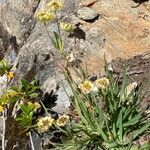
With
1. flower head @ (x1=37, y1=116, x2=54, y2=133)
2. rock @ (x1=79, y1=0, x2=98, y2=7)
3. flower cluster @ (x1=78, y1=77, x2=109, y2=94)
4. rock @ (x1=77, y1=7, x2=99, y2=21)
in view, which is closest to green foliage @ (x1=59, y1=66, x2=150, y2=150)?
flower cluster @ (x1=78, y1=77, x2=109, y2=94)

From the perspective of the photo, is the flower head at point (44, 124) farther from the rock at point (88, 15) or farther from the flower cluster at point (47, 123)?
the rock at point (88, 15)

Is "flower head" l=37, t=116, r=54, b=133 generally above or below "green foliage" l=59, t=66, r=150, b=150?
above

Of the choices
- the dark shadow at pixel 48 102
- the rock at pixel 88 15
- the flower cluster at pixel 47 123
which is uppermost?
the flower cluster at pixel 47 123

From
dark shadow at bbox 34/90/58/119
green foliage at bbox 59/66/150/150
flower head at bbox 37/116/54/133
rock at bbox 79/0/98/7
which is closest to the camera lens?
flower head at bbox 37/116/54/133

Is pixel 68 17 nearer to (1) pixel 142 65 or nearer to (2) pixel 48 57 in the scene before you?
(2) pixel 48 57

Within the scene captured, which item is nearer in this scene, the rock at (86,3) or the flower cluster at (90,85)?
the flower cluster at (90,85)

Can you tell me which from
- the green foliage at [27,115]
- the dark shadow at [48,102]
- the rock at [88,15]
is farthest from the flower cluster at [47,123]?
the rock at [88,15]

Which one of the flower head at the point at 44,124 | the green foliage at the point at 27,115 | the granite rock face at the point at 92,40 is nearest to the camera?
the flower head at the point at 44,124

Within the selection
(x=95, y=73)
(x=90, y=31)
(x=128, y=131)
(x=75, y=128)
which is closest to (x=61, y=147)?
(x=75, y=128)

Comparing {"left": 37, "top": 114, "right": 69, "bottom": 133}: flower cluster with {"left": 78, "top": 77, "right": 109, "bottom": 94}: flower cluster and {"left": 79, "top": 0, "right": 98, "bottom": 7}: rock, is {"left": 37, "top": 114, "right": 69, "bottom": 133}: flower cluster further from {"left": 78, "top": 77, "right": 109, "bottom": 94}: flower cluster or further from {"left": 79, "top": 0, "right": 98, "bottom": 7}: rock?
{"left": 79, "top": 0, "right": 98, "bottom": 7}: rock

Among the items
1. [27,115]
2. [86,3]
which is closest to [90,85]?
[27,115]
